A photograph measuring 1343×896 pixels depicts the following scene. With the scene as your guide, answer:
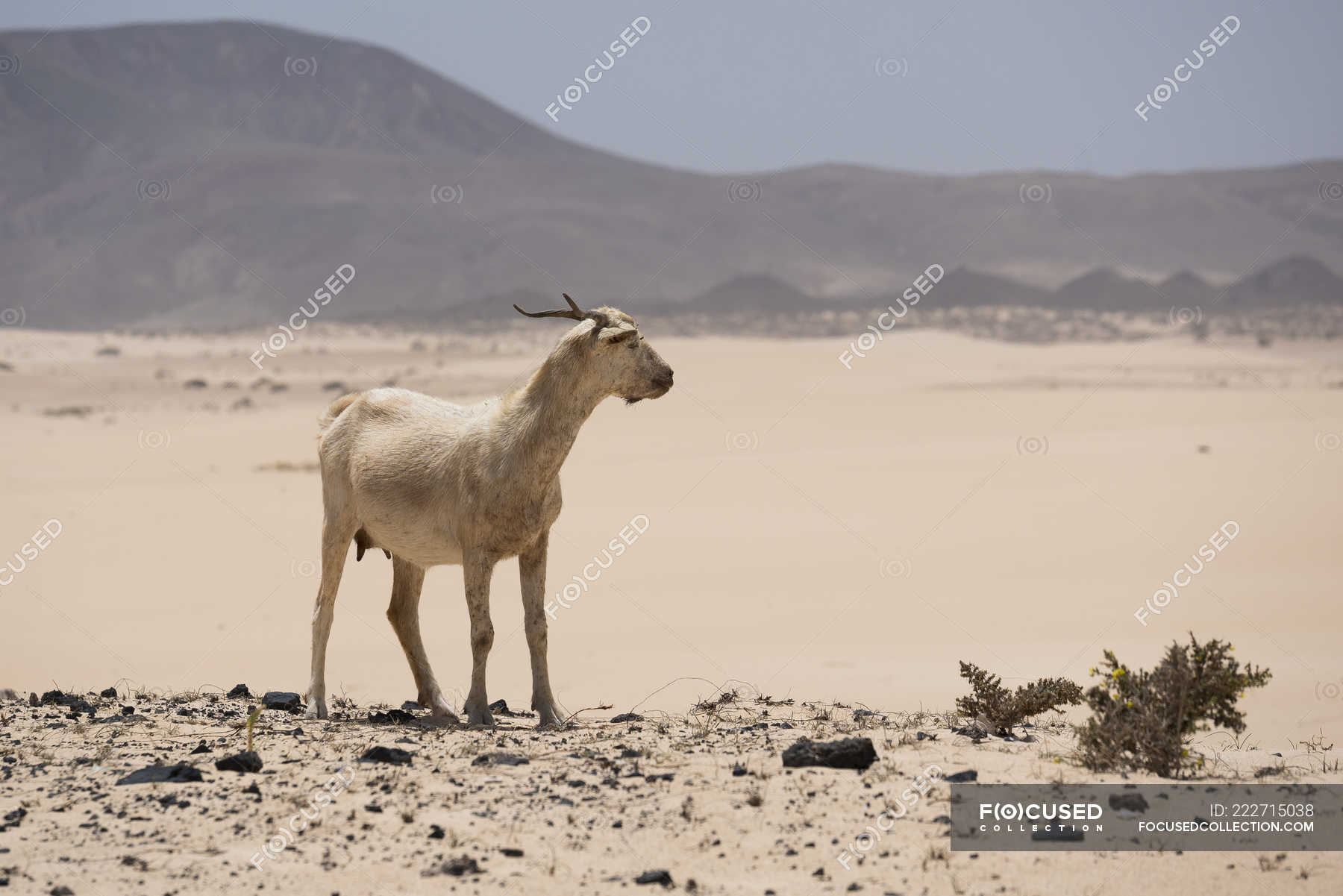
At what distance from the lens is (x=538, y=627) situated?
30.6 feet

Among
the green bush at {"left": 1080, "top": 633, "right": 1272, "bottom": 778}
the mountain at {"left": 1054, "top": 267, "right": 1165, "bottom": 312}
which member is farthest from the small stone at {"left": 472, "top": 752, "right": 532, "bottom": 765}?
the mountain at {"left": 1054, "top": 267, "right": 1165, "bottom": 312}

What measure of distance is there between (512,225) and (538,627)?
118 m

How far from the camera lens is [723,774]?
7.43m

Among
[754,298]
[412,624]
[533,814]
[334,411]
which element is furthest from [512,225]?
[533,814]

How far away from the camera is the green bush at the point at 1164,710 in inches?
291

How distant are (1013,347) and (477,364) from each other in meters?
20.4

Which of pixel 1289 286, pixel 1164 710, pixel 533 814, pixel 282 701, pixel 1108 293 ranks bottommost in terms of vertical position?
pixel 533 814

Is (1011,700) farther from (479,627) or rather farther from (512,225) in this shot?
(512,225)

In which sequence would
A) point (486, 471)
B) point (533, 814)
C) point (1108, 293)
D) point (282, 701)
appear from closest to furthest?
point (533, 814)
point (486, 471)
point (282, 701)
point (1108, 293)

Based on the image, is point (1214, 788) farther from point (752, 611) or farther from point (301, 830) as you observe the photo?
point (752, 611)

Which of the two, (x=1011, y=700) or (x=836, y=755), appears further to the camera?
(x=1011, y=700)

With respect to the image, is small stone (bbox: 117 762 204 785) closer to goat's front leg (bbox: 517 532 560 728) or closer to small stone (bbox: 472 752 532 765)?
small stone (bbox: 472 752 532 765)

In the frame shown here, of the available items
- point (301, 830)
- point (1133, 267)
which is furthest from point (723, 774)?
point (1133, 267)

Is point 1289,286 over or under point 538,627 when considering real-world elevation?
over
